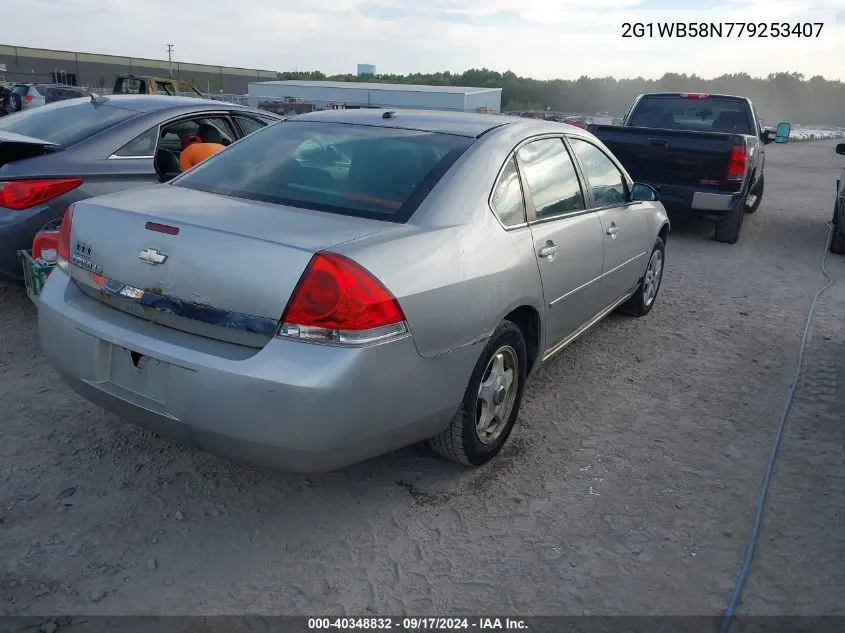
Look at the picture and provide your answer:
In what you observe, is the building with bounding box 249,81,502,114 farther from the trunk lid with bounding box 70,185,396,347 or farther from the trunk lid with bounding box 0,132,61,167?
the trunk lid with bounding box 70,185,396,347

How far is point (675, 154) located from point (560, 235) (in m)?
5.69

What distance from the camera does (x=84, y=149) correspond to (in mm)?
4941

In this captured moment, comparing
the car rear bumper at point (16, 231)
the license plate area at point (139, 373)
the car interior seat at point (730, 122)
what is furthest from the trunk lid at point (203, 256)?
the car interior seat at point (730, 122)

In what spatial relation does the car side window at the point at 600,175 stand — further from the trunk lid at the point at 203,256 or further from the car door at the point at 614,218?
the trunk lid at the point at 203,256

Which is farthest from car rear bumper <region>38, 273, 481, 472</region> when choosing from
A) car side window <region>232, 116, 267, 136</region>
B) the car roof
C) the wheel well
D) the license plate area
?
car side window <region>232, 116, 267, 136</region>

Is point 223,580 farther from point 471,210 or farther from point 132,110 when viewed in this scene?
point 132,110

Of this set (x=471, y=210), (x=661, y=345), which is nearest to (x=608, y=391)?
(x=661, y=345)

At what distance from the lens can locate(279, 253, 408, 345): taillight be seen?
8.09ft

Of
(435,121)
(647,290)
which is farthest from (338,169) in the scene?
(647,290)

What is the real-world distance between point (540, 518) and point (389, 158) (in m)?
1.76

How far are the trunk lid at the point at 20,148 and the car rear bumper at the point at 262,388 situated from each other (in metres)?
2.39

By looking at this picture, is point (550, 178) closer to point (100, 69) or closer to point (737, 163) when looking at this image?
point (737, 163)

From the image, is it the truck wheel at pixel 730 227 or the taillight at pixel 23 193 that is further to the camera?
the truck wheel at pixel 730 227

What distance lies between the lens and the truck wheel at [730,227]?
9.03 meters
